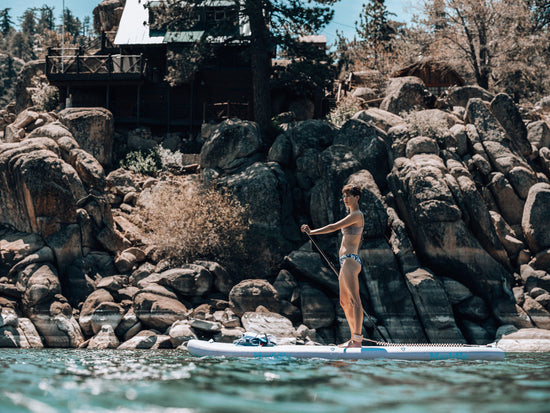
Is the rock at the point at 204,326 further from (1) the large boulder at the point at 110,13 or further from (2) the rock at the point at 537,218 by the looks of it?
(1) the large boulder at the point at 110,13

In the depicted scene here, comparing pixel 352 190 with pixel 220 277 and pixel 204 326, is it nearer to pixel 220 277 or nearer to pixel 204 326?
pixel 204 326

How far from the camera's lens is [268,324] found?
1425cm

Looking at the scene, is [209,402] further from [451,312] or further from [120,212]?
[120,212]

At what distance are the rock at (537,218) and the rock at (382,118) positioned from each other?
17.4 ft

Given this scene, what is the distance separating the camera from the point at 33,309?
1485cm

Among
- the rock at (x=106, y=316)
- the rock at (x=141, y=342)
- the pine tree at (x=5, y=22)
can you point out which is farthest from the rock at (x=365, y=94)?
the pine tree at (x=5, y=22)

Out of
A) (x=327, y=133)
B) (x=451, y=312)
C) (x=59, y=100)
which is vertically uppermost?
(x=59, y=100)

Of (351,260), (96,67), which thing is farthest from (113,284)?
(96,67)

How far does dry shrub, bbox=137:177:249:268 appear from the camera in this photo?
1709 centimetres

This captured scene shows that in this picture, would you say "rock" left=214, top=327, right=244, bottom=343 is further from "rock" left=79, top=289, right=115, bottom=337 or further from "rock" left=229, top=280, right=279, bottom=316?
"rock" left=79, top=289, right=115, bottom=337

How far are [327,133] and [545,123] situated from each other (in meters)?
8.66

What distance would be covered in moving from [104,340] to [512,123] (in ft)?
52.1

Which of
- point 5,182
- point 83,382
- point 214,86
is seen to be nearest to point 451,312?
point 83,382

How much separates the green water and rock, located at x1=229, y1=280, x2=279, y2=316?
6.92m
